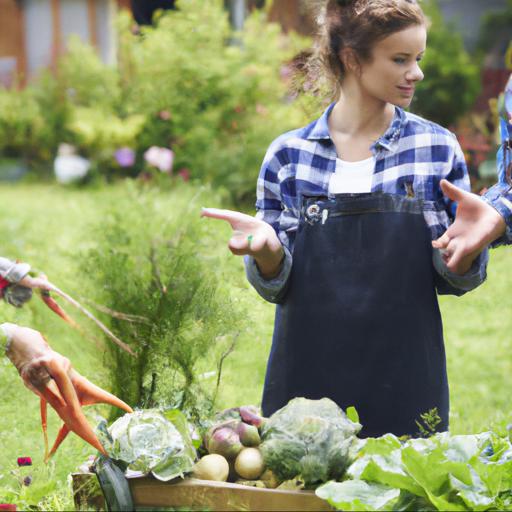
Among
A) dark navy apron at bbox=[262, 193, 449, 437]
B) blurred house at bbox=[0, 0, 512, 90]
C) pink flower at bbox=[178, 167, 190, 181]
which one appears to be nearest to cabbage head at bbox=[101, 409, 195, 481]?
→ dark navy apron at bbox=[262, 193, 449, 437]

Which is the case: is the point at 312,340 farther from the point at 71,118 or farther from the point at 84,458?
the point at 71,118

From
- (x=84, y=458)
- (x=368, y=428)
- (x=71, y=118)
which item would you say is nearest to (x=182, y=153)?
(x=71, y=118)

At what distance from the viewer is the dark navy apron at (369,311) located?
2.31m

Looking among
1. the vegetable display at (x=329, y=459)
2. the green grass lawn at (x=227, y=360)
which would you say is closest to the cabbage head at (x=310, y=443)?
the vegetable display at (x=329, y=459)

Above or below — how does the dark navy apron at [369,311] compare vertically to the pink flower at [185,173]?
below

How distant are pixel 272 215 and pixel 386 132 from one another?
0.38 m

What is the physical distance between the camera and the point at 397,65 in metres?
2.26

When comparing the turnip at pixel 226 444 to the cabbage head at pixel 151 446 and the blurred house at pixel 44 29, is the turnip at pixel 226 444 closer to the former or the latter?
the cabbage head at pixel 151 446

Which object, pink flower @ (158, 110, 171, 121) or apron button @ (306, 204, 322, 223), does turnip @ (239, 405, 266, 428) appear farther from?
pink flower @ (158, 110, 171, 121)

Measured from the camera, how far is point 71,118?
1205cm

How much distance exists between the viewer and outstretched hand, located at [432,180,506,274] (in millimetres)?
2045

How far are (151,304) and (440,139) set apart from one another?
3.12ft

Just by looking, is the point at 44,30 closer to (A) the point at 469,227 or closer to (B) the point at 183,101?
(B) the point at 183,101

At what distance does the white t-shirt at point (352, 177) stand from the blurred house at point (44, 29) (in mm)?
13427
